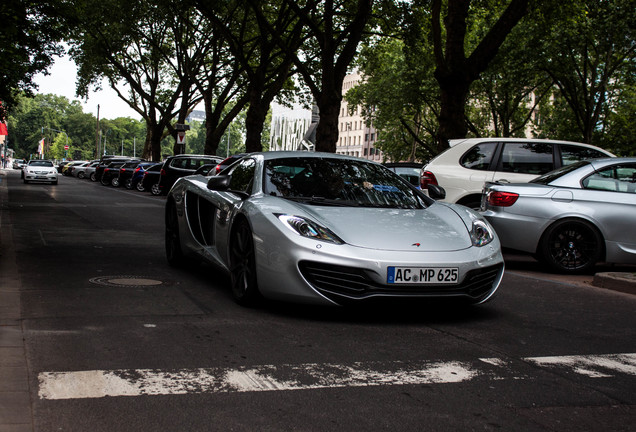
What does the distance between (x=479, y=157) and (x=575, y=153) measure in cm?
146

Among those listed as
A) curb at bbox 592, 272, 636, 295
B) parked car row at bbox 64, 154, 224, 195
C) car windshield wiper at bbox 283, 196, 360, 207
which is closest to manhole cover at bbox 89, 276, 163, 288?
car windshield wiper at bbox 283, 196, 360, 207

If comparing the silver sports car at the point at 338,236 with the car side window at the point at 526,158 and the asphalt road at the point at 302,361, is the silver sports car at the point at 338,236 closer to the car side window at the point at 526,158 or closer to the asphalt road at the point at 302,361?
the asphalt road at the point at 302,361

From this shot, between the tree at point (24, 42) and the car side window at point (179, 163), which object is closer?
the tree at point (24, 42)

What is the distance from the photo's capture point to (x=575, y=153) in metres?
12.5

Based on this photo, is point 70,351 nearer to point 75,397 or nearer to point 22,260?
point 75,397

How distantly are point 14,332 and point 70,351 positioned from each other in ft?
2.43

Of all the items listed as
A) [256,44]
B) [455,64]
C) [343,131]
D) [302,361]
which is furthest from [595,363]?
[343,131]

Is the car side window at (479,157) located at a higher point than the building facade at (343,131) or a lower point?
lower

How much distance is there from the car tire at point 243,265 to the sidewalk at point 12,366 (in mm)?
1707

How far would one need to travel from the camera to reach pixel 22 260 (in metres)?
9.35

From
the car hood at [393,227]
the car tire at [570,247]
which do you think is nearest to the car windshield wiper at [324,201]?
the car hood at [393,227]

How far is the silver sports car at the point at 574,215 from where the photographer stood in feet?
33.1

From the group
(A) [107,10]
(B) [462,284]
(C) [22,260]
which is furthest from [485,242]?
(A) [107,10]

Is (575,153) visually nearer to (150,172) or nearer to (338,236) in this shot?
(338,236)
